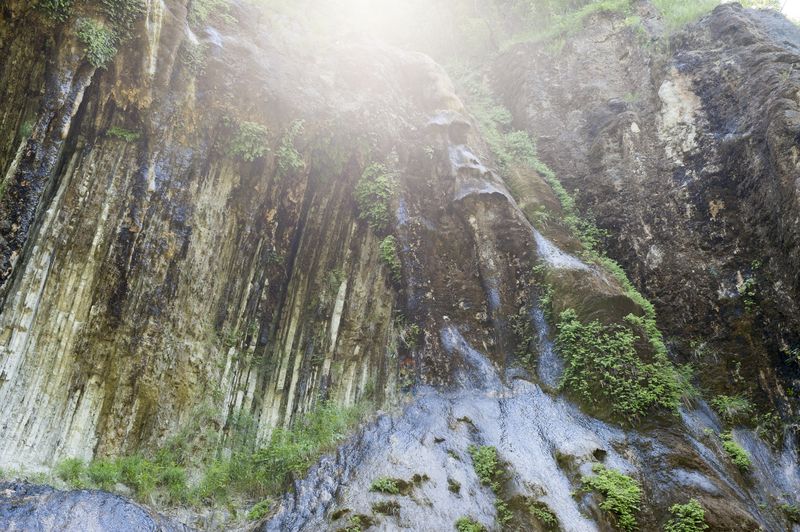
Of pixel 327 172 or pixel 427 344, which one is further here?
pixel 327 172

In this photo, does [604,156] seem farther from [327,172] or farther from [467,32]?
[467,32]

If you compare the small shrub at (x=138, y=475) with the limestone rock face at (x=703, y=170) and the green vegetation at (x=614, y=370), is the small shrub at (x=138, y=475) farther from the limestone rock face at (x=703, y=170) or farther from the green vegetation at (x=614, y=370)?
the limestone rock face at (x=703, y=170)

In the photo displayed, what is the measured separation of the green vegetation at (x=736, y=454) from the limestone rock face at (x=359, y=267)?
20cm

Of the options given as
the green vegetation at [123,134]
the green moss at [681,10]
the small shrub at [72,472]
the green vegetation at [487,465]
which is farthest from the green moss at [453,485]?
the green moss at [681,10]

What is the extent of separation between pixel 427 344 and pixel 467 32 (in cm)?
1399

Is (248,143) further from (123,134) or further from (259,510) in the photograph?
(259,510)

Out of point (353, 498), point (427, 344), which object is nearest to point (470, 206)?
point (427, 344)

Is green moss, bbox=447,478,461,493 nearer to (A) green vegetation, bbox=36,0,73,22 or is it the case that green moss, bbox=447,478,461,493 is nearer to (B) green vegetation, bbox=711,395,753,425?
(B) green vegetation, bbox=711,395,753,425

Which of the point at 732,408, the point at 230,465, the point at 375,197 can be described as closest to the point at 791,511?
the point at 732,408

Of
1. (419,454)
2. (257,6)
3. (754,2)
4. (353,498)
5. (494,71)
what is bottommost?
(353,498)

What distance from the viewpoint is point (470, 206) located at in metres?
10.5

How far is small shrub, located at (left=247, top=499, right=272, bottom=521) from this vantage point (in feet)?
23.7

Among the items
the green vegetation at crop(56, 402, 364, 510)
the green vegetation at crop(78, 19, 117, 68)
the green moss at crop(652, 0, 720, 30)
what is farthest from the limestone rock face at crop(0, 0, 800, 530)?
the green moss at crop(652, 0, 720, 30)

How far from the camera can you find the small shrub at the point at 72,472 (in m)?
6.98
